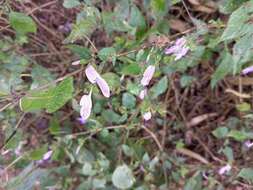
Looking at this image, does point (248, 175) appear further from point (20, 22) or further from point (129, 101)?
point (20, 22)

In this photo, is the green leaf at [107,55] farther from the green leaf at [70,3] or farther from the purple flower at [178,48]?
the green leaf at [70,3]

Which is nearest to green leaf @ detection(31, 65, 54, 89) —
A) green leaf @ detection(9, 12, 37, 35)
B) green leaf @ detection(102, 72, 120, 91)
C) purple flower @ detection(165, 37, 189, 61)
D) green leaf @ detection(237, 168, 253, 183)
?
green leaf @ detection(9, 12, 37, 35)

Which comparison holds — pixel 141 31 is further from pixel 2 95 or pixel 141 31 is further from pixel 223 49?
pixel 2 95

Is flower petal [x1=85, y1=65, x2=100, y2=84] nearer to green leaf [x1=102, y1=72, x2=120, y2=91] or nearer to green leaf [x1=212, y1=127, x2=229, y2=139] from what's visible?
green leaf [x1=102, y1=72, x2=120, y2=91]

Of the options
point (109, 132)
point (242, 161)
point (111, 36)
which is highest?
point (111, 36)

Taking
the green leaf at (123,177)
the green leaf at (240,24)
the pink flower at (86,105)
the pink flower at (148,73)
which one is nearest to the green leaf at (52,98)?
the pink flower at (86,105)

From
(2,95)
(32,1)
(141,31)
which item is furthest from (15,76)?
(32,1)

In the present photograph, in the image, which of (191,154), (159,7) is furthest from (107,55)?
(191,154)
